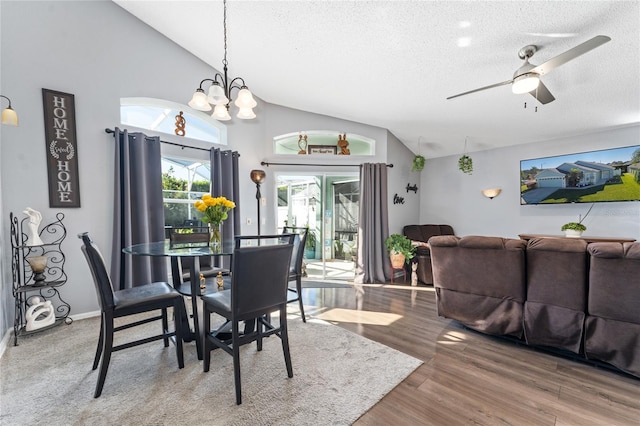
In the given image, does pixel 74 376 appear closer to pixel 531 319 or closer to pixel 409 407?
pixel 409 407

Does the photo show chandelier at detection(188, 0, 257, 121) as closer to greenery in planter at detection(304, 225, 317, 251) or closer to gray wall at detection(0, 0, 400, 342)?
gray wall at detection(0, 0, 400, 342)

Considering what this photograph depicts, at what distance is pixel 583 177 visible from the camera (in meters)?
4.43

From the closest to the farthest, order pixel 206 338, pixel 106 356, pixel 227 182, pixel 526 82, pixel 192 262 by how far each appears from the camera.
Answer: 1. pixel 106 356
2. pixel 206 338
3. pixel 192 262
4. pixel 526 82
5. pixel 227 182

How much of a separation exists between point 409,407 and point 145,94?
4410 millimetres

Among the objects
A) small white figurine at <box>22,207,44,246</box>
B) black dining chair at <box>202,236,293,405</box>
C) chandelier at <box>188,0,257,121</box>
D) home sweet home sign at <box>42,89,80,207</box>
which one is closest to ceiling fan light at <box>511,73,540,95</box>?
chandelier at <box>188,0,257,121</box>

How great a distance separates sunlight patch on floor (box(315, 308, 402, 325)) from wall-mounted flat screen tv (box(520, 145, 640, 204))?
11.9 ft

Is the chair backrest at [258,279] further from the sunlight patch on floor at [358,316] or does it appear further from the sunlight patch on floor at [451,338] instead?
the sunlight patch on floor at [451,338]

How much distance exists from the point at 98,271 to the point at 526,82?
3665 millimetres

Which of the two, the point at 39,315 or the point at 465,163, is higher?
the point at 465,163

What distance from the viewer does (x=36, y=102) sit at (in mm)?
2910

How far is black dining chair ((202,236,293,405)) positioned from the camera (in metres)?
1.78

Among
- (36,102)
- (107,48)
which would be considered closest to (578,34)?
(107,48)

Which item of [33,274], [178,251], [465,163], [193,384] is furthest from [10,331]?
[465,163]

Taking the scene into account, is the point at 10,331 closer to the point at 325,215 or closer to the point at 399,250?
the point at 325,215
